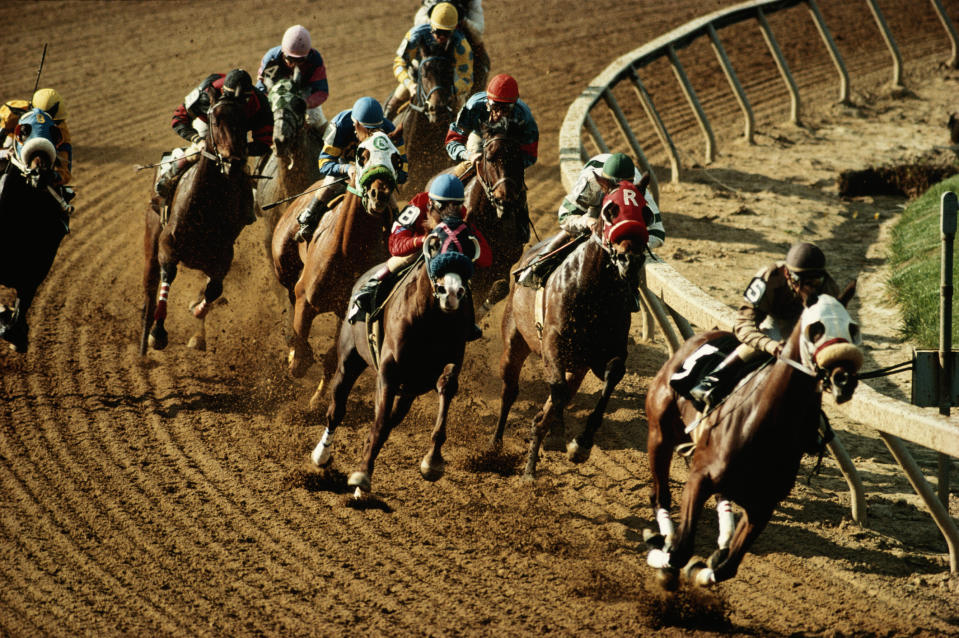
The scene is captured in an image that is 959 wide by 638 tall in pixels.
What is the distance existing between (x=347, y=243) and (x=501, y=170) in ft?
4.19

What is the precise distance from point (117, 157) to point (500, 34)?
815cm

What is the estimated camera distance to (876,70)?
17016mm

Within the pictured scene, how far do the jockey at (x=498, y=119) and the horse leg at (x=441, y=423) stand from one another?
2.02m

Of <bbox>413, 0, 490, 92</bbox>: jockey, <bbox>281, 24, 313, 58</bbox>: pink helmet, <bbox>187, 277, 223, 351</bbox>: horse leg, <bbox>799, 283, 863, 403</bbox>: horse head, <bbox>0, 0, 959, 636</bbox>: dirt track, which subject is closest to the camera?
<bbox>799, 283, 863, 403</bbox>: horse head

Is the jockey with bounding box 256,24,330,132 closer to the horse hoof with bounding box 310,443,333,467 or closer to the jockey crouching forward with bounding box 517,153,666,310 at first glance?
the jockey crouching forward with bounding box 517,153,666,310

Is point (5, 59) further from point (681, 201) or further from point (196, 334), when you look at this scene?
point (681, 201)

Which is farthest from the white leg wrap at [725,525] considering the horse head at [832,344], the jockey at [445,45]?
the jockey at [445,45]

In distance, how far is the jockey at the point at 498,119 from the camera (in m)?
8.34

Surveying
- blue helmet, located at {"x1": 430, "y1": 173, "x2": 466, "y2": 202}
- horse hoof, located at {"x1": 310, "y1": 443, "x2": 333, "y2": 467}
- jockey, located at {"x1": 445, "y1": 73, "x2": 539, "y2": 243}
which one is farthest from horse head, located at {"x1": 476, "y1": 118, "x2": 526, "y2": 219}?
horse hoof, located at {"x1": 310, "y1": 443, "x2": 333, "y2": 467}

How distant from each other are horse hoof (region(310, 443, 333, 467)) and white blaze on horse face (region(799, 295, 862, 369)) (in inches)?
137

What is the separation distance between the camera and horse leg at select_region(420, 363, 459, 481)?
6676 millimetres

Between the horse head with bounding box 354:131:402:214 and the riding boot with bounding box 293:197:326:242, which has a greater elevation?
the horse head with bounding box 354:131:402:214

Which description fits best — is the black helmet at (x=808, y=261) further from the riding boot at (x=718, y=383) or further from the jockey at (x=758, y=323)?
the riding boot at (x=718, y=383)

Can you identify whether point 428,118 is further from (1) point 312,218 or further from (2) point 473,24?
(1) point 312,218
